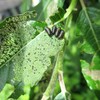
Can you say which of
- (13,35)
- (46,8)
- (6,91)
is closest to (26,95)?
(6,91)

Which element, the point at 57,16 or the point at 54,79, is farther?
the point at 57,16

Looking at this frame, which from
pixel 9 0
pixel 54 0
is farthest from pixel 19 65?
pixel 9 0

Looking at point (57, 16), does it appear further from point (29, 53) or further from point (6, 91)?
point (6, 91)

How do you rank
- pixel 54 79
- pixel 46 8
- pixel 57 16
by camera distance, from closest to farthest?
pixel 54 79
pixel 57 16
pixel 46 8

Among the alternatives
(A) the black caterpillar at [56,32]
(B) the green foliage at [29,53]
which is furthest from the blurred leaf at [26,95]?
(A) the black caterpillar at [56,32]

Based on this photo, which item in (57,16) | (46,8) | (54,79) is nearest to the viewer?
(54,79)

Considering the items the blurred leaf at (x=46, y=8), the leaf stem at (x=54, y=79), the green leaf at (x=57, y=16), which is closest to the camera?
the leaf stem at (x=54, y=79)

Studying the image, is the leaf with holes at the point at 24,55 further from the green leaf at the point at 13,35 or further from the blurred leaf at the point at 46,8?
the blurred leaf at the point at 46,8

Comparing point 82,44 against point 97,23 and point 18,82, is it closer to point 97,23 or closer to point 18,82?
point 97,23
